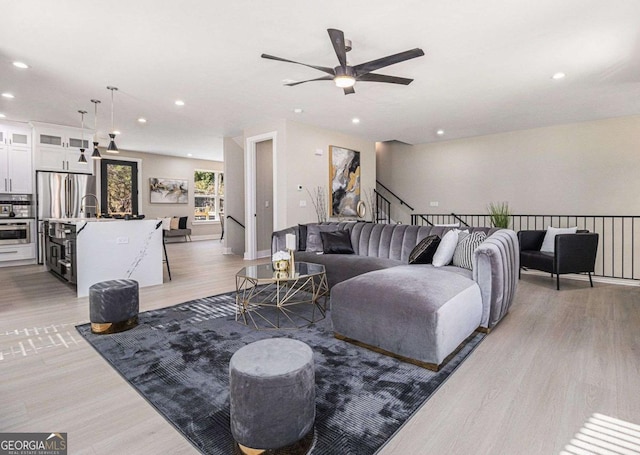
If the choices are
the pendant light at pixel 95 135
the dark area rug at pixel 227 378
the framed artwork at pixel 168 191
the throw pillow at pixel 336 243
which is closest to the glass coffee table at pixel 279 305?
the dark area rug at pixel 227 378

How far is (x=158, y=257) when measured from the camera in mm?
4699

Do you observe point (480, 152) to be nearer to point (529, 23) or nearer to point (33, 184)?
point (529, 23)

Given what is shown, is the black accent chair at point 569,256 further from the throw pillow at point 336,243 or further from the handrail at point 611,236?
the throw pillow at point 336,243

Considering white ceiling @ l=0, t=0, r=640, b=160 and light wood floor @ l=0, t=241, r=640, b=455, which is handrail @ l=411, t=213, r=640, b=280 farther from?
light wood floor @ l=0, t=241, r=640, b=455

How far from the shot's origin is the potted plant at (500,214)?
6.44 metres

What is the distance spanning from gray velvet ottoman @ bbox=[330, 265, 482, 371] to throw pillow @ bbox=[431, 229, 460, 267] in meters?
0.64

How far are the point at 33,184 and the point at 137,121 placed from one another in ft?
7.93

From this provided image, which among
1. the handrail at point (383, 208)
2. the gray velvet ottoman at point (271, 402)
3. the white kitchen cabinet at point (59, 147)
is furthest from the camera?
the handrail at point (383, 208)

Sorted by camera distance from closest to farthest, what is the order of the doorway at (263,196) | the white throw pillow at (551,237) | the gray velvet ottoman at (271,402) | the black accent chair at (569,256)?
the gray velvet ottoman at (271,402) < the black accent chair at (569,256) < the white throw pillow at (551,237) < the doorway at (263,196)

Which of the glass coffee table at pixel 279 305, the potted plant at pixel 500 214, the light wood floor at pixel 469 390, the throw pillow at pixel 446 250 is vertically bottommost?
the light wood floor at pixel 469 390

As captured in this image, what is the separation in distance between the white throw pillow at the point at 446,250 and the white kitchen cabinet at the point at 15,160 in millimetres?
7512

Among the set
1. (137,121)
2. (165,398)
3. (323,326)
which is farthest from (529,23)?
(137,121)

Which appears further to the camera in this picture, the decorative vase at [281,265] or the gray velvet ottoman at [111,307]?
the decorative vase at [281,265]

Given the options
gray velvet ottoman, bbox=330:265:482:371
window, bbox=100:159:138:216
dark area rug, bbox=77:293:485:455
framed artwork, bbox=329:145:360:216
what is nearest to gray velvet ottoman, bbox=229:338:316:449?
dark area rug, bbox=77:293:485:455
